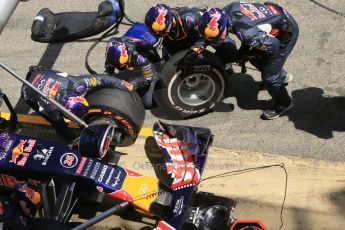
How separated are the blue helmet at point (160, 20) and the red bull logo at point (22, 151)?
1960 millimetres

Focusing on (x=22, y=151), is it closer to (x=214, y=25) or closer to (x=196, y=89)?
(x=196, y=89)

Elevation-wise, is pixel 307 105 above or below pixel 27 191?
below

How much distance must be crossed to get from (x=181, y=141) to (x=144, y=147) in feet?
3.03

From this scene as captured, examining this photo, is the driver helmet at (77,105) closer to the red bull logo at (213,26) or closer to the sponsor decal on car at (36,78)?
the sponsor decal on car at (36,78)

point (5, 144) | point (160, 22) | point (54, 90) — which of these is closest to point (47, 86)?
point (54, 90)

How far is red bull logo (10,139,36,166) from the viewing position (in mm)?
5879

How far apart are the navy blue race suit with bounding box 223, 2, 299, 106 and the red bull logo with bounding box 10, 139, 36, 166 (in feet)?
8.90

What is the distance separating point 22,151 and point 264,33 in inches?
121

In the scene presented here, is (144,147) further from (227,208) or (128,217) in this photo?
(227,208)

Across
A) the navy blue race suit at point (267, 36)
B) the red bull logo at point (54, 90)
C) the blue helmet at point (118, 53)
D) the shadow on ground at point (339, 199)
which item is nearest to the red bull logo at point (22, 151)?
the red bull logo at point (54, 90)

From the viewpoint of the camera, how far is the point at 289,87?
7348mm

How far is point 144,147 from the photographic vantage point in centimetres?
688

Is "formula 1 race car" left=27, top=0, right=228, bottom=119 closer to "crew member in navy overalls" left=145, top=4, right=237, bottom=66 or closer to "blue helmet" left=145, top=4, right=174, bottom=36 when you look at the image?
"crew member in navy overalls" left=145, top=4, right=237, bottom=66

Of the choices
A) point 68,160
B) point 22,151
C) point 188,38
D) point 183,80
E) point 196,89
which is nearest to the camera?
point 68,160
